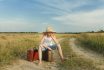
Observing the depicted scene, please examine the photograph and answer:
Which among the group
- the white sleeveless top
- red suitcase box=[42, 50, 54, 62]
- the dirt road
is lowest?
the dirt road

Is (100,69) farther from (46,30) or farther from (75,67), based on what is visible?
(46,30)

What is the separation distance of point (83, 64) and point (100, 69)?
3.91 feet

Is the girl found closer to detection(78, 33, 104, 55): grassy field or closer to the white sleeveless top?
the white sleeveless top

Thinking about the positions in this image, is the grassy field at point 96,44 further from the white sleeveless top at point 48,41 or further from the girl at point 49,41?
the white sleeveless top at point 48,41

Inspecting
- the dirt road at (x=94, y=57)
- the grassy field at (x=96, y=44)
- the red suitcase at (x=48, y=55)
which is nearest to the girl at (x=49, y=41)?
the red suitcase at (x=48, y=55)

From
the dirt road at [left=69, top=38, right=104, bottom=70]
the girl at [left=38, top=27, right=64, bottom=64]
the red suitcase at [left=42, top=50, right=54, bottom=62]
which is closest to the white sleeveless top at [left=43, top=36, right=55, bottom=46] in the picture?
the girl at [left=38, top=27, right=64, bottom=64]

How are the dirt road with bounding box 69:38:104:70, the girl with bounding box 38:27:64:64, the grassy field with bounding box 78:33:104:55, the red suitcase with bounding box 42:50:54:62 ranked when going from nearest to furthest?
the dirt road with bounding box 69:38:104:70 < the girl with bounding box 38:27:64:64 < the red suitcase with bounding box 42:50:54:62 < the grassy field with bounding box 78:33:104:55

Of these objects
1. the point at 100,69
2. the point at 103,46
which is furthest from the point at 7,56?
the point at 103,46

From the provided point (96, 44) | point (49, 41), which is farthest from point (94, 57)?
point (96, 44)

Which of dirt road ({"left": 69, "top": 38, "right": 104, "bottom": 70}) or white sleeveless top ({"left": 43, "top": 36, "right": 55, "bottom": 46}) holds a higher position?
white sleeveless top ({"left": 43, "top": 36, "right": 55, "bottom": 46})

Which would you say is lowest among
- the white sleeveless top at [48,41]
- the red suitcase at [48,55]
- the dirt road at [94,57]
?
the dirt road at [94,57]

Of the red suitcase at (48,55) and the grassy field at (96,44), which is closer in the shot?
the red suitcase at (48,55)

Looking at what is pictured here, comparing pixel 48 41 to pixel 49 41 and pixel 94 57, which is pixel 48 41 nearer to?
pixel 49 41

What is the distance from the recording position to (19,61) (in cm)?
1183
